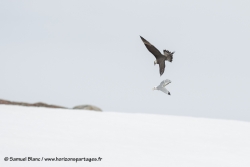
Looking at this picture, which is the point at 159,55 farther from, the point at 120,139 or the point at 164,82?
the point at 120,139

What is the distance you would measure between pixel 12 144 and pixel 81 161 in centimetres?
201

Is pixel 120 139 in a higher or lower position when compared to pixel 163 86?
higher

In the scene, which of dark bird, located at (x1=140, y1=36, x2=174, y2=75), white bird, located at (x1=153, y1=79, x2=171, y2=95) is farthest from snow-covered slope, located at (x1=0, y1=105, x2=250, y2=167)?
white bird, located at (x1=153, y1=79, x2=171, y2=95)

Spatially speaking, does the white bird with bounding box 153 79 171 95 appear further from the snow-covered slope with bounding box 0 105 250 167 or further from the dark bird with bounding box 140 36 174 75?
the snow-covered slope with bounding box 0 105 250 167

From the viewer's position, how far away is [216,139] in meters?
13.6

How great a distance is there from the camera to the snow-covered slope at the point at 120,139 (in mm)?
9602

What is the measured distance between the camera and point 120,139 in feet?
38.8

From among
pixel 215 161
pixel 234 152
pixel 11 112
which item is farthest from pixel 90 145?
pixel 11 112

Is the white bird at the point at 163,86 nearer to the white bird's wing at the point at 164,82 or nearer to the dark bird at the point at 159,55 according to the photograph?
the white bird's wing at the point at 164,82

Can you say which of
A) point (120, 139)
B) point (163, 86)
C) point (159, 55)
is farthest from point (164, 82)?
point (120, 139)

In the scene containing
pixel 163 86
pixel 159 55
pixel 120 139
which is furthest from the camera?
pixel 120 139

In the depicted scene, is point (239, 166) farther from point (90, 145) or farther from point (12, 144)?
point (12, 144)

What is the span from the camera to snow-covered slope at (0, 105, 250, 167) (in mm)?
9602

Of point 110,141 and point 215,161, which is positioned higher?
point 110,141
